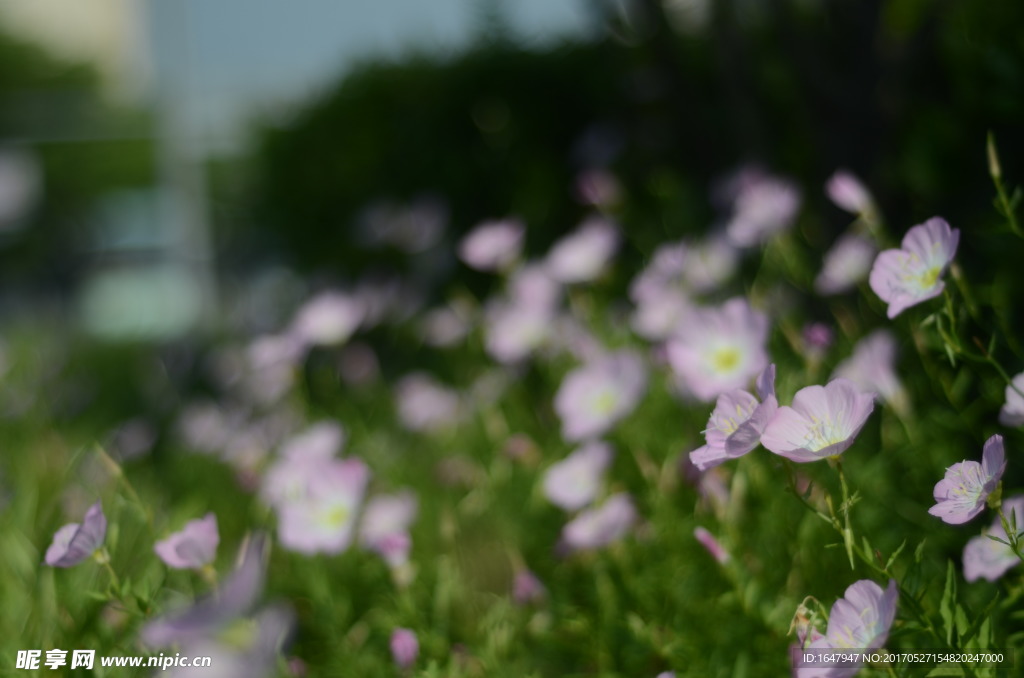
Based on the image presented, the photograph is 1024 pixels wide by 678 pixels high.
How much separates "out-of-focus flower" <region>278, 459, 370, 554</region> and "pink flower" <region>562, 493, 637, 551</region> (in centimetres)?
30

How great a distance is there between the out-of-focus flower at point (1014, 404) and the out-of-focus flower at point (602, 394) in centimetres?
56

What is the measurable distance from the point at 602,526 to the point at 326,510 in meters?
0.37

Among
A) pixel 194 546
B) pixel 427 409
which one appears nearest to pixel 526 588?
pixel 194 546

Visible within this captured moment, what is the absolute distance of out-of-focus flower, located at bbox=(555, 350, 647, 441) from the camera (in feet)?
4.74

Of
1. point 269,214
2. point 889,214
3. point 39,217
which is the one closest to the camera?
point 889,214

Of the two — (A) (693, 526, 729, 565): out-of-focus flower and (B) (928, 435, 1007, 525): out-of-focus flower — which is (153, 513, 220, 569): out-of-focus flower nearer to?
(A) (693, 526, 729, 565): out-of-focus flower

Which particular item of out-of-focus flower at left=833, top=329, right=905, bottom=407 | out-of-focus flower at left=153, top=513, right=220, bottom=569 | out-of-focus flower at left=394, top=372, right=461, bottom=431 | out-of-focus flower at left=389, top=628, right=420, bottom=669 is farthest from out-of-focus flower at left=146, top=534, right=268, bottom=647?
A: out-of-focus flower at left=394, top=372, right=461, bottom=431

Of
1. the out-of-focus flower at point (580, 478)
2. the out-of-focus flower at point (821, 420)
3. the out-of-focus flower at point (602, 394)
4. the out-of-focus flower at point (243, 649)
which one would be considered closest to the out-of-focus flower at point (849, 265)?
the out-of-focus flower at point (602, 394)

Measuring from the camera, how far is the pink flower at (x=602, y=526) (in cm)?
134

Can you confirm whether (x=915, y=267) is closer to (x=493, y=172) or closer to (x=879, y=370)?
(x=879, y=370)

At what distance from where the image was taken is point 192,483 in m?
2.63


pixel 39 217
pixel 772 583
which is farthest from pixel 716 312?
pixel 39 217

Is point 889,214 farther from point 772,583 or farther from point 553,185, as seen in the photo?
point 553,185

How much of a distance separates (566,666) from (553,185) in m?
1.92
